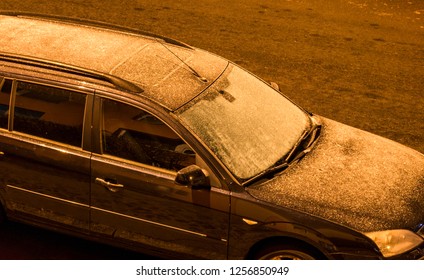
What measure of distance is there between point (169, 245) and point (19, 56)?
1723mm

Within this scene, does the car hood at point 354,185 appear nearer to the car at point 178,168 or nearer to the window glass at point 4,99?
the car at point 178,168

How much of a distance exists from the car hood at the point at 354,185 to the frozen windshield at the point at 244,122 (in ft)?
0.62

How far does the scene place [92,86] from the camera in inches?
192

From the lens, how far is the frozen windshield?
479cm

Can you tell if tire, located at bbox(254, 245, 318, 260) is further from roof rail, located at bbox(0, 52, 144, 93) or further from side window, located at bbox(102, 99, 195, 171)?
roof rail, located at bbox(0, 52, 144, 93)

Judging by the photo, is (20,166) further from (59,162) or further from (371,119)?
(371,119)

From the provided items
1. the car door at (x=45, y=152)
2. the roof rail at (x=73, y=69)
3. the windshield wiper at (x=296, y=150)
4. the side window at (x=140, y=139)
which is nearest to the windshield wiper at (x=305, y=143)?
the windshield wiper at (x=296, y=150)

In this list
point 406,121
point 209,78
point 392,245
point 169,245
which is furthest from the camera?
point 406,121

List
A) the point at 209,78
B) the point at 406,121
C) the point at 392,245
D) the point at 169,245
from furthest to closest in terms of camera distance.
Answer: the point at 406,121
the point at 209,78
the point at 169,245
the point at 392,245

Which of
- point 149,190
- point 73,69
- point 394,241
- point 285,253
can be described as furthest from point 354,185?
point 73,69

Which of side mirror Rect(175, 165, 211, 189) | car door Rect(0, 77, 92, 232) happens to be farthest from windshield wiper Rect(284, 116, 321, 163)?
car door Rect(0, 77, 92, 232)

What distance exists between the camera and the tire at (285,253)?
14.9 feet
